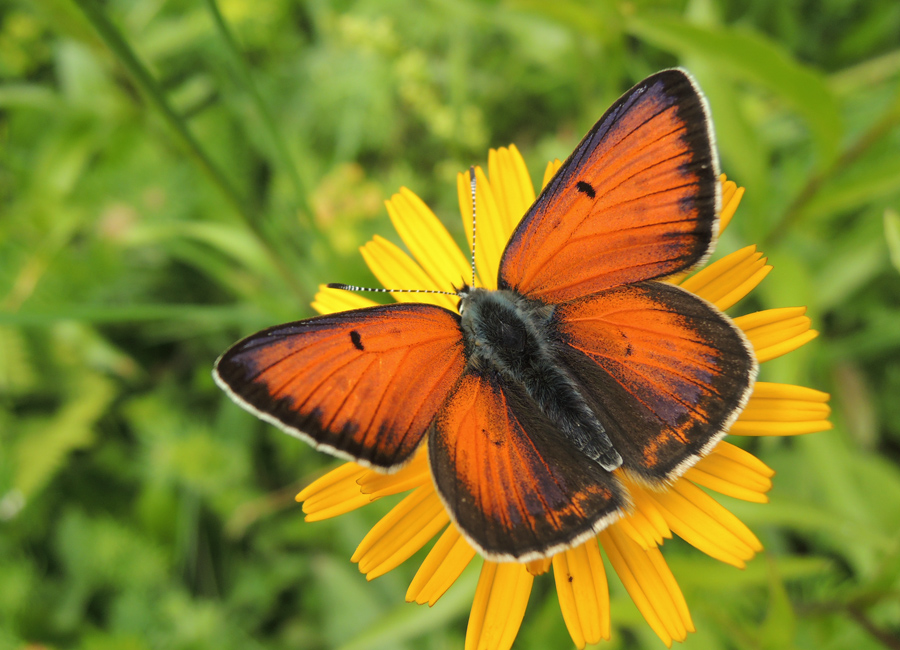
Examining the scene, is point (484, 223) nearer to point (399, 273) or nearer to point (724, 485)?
point (399, 273)

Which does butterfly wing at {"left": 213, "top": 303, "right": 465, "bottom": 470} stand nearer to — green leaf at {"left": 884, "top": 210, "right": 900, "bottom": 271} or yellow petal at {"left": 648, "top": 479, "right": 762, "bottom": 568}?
yellow petal at {"left": 648, "top": 479, "right": 762, "bottom": 568}

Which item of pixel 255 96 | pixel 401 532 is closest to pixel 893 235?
pixel 401 532

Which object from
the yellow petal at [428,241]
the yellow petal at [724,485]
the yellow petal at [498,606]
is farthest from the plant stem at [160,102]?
the yellow petal at [724,485]

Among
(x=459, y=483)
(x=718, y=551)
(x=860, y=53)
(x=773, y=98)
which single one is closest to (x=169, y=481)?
(x=459, y=483)

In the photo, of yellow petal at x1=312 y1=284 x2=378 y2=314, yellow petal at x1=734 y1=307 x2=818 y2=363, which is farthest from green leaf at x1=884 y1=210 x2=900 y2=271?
yellow petal at x1=312 y1=284 x2=378 y2=314

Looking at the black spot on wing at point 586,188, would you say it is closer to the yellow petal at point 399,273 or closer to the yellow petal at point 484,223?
the yellow petal at point 484,223

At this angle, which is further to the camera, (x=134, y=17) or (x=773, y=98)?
(x=134, y=17)

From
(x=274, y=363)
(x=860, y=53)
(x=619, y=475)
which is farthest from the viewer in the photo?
(x=860, y=53)

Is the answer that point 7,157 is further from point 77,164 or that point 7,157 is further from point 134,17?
point 134,17
